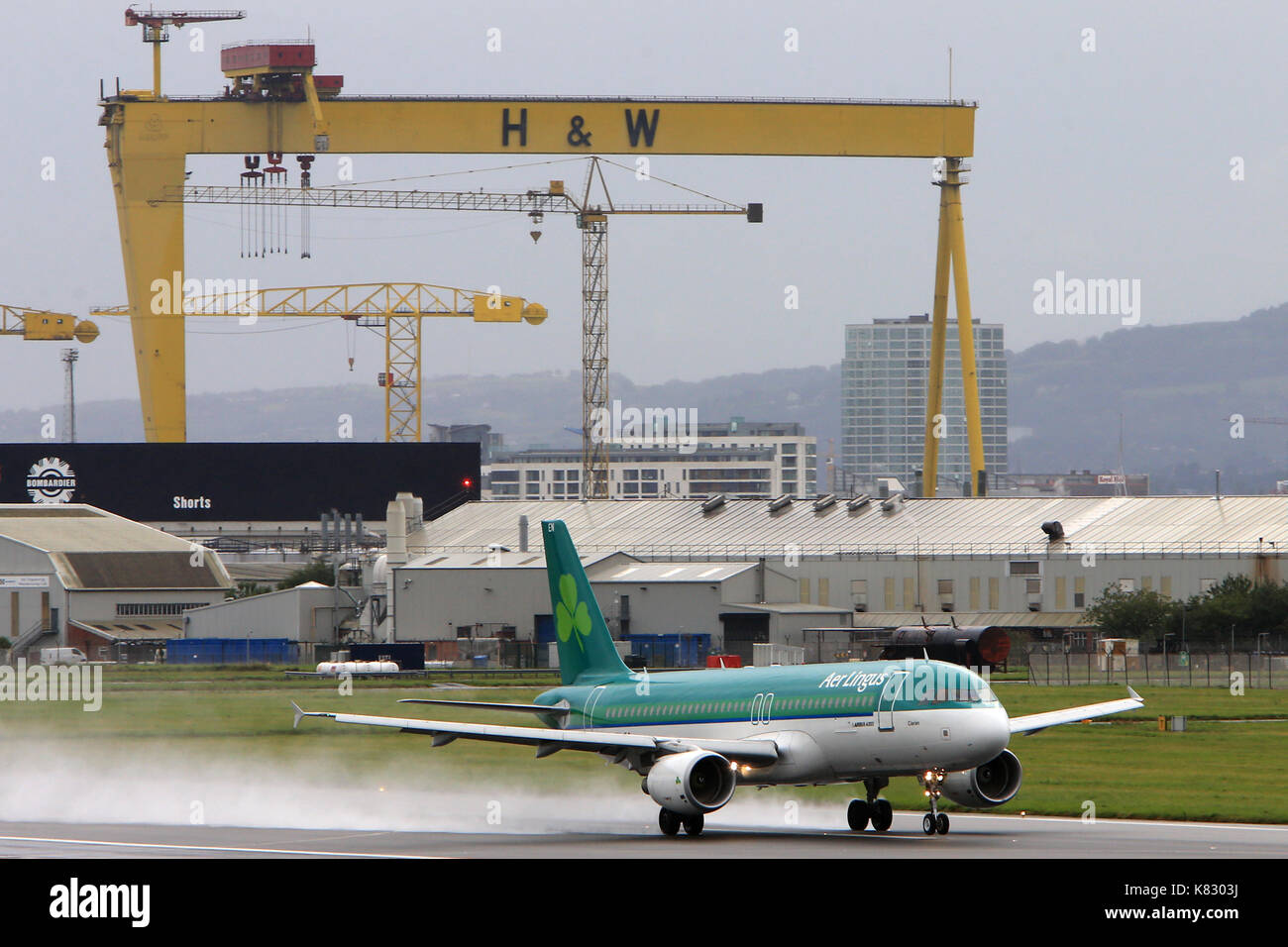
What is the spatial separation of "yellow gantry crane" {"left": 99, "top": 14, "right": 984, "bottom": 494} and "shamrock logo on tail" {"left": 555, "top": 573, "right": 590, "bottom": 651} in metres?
87.7

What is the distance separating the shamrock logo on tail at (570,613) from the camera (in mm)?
38875

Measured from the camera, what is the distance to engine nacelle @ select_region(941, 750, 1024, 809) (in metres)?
32.2

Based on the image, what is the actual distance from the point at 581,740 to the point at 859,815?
5.39m

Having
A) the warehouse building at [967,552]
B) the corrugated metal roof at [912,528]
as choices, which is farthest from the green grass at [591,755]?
the corrugated metal roof at [912,528]

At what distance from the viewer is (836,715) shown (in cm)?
3209

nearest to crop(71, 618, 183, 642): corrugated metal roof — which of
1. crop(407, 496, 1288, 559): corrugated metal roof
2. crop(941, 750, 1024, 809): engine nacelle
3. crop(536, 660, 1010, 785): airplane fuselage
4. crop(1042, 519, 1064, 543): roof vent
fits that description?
crop(407, 496, 1288, 559): corrugated metal roof

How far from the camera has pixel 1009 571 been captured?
341ft

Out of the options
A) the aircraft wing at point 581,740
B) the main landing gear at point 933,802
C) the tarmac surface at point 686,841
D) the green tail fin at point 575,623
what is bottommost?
the tarmac surface at point 686,841

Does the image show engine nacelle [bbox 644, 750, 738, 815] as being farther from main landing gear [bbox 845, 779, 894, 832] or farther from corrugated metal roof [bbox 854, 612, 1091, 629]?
corrugated metal roof [bbox 854, 612, 1091, 629]

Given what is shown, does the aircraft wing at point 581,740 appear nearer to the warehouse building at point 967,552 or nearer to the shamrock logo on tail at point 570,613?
the shamrock logo on tail at point 570,613

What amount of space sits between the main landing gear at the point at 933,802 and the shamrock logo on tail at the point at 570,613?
9.38 m

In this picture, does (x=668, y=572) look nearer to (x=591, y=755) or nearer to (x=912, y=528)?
(x=912, y=528)

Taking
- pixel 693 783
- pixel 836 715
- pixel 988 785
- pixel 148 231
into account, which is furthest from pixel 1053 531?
pixel 693 783

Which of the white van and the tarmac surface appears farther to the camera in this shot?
the white van
